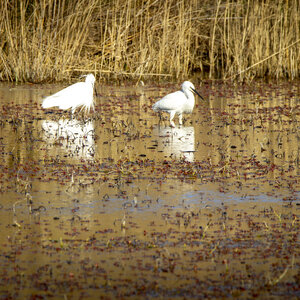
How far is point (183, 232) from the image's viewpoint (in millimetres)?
5012

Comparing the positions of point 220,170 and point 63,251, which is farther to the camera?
point 220,170

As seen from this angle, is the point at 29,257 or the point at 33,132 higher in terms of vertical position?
the point at 33,132

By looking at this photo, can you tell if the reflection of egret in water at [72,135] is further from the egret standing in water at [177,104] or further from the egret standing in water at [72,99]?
the egret standing in water at [177,104]

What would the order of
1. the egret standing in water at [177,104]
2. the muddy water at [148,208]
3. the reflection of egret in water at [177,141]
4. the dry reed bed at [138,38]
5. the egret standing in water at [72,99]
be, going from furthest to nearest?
1. the dry reed bed at [138,38]
2. the egret standing in water at [72,99]
3. the egret standing in water at [177,104]
4. the reflection of egret in water at [177,141]
5. the muddy water at [148,208]

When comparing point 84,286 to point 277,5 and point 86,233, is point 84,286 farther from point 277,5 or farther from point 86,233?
point 277,5

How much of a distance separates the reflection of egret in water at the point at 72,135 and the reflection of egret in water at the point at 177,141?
0.91m

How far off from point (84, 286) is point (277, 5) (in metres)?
13.7

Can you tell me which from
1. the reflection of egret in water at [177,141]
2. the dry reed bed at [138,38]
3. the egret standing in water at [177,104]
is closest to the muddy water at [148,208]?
the reflection of egret in water at [177,141]

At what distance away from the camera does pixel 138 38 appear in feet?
53.5

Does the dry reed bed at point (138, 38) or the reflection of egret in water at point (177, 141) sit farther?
the dry reed bed at point (138, 38)

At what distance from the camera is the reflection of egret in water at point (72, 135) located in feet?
26.7

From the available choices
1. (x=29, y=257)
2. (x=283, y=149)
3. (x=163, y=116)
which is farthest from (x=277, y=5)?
(x=29, y=257)

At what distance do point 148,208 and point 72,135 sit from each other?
3.78 metres

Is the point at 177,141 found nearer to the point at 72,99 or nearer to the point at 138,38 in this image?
the point at 72,99
